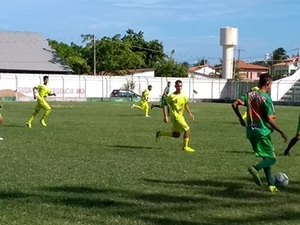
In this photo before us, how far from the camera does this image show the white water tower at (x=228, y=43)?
89312 mm

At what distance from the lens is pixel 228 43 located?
89.3 metres

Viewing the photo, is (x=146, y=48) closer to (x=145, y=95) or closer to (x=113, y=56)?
(x=113, y=56)

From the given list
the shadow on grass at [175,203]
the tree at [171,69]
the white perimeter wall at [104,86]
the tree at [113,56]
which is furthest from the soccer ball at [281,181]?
the tree at [171,69]

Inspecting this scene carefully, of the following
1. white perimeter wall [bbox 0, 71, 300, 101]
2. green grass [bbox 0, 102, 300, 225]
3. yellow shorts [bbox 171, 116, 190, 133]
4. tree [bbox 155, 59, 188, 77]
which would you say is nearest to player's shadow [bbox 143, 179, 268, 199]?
green grass [bbox 0, 102, 300, 225]

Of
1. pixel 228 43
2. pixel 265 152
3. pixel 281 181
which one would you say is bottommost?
pixel 281 181

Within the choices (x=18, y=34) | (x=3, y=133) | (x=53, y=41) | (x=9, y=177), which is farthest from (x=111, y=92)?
(x=9, y=177)

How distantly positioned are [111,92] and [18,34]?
64.6ft

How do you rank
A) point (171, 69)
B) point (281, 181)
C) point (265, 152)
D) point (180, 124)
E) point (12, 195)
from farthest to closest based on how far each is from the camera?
point (171, 69) → point (180, 124) → point (281, 181) → point (265, 152) → point (12, 195)

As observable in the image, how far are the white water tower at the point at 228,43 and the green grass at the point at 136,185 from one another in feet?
238

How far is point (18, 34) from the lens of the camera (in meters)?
88.6

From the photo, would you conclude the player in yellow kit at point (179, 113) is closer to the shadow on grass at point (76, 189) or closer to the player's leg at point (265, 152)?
the player's leg at point (265, 152)

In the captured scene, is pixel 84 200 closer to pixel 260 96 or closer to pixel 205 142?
pixel 260 96

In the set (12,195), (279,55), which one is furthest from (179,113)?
(279,55)

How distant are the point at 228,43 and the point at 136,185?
80403mm
